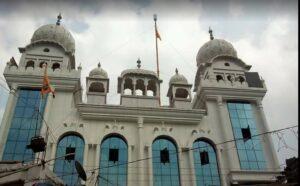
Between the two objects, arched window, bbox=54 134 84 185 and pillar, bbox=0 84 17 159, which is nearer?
arched window, bbox=54 134 84 185

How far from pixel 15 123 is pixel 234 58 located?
20.4 metres

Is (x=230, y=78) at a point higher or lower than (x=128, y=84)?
higher

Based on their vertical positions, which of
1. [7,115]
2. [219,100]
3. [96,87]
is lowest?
[7,115]

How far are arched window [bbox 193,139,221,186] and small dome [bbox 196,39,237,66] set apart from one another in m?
10.0

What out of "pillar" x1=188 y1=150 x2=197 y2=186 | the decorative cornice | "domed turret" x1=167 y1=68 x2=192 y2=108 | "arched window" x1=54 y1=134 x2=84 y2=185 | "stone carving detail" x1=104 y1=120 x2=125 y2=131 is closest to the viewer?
"arched window" x1=54 y1=134 x2=84 y2=185

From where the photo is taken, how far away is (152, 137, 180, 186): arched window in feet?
71.8

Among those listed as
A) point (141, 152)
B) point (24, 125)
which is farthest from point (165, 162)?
point (24, 125)

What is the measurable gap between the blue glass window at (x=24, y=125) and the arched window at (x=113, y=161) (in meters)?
4.90

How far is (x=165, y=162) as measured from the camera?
2273 cm

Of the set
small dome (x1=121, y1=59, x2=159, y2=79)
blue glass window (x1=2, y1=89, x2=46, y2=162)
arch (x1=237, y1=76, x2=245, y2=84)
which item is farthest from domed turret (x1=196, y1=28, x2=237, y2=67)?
blue glass window (x1=2, y1=89, x2=46, y2=162)

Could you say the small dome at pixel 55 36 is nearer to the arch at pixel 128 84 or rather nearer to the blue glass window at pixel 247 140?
the arch at pixel 128 84

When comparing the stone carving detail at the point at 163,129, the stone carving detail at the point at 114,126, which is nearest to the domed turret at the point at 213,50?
the stone carving detail at the point at 163,129

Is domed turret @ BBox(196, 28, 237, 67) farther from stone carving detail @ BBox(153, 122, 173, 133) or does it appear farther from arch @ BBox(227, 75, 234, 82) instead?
stone carving detail @ BBox(153, 122, 173, 133)

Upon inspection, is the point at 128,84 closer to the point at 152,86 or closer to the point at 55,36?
the point at 152,86
